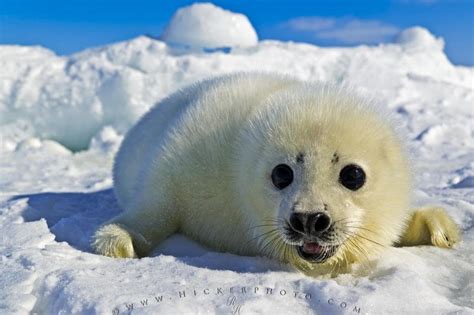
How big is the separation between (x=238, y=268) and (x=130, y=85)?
269 inches

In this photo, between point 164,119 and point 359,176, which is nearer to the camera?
point 359,176

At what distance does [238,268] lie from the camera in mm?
2340

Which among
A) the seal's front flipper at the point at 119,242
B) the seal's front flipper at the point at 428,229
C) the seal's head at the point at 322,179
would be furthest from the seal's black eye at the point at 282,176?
the seal's front flipper at the point at 428,229

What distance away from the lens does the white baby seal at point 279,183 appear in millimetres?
2244

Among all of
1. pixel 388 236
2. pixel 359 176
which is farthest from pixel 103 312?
pixel 388 236

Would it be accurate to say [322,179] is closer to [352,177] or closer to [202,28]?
[352,177]

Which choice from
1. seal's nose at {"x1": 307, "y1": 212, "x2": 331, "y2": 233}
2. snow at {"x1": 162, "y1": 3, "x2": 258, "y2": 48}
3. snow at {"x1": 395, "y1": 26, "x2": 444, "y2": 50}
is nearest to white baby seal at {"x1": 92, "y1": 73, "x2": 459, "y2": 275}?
seal's nose at {"x1": 307, "y1": 212, "x2": 331, "y2": 233}

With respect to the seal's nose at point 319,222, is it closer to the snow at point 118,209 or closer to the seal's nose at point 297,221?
the seal's nose at point 297,221

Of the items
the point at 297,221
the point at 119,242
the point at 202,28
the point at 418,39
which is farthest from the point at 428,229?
the point at 418,39

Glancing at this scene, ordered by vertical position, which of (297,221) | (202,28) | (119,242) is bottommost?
(119,242)

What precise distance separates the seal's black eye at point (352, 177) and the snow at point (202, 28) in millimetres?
8084

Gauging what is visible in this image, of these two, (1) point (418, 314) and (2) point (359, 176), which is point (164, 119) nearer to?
(2) point (359, 176)

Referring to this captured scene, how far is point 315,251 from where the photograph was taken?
224cm

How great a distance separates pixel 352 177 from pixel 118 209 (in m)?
1.84
